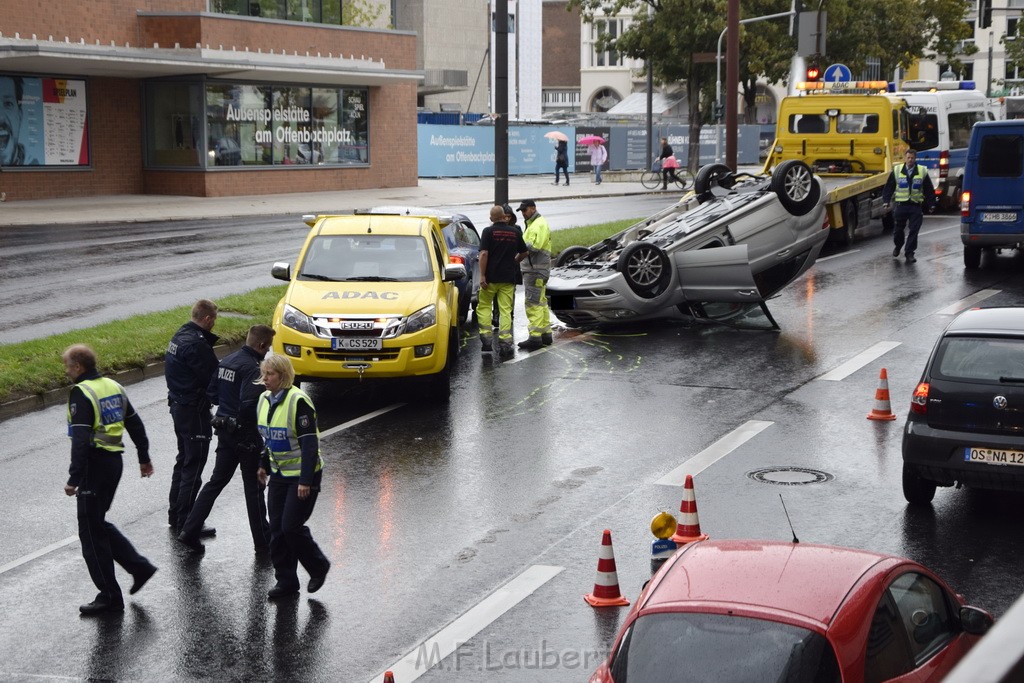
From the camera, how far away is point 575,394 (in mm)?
13766

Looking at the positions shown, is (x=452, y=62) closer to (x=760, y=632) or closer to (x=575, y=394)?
(x=575, y=394)

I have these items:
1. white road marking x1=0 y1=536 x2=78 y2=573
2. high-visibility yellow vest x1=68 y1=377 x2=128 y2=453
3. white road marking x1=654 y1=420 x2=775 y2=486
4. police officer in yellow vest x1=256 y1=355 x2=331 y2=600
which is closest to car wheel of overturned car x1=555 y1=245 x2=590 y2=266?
white road marking x1=654 y1=420 x2=775 y2=486

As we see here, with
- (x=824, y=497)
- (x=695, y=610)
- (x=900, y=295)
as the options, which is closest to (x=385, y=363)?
(x=824, y=497)

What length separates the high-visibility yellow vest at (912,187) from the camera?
2257 centimetres

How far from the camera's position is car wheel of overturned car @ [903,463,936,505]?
31.2 ft

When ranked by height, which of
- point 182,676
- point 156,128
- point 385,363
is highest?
point 156,128

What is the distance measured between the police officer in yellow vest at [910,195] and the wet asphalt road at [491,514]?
23.8ft

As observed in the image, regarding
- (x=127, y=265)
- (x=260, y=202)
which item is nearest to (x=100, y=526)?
(x=127, y=265)

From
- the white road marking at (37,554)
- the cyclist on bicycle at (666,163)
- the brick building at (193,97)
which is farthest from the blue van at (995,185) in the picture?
the cyclist on bicycle at (666,163)

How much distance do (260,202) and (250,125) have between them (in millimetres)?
3248

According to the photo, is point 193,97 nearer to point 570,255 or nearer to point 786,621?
point 570,255

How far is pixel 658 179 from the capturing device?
49688 mm

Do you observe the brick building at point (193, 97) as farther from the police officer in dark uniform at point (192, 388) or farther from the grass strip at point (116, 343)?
the police officer in dark uniform at point (192, 388)

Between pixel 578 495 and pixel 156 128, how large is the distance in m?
30.9
